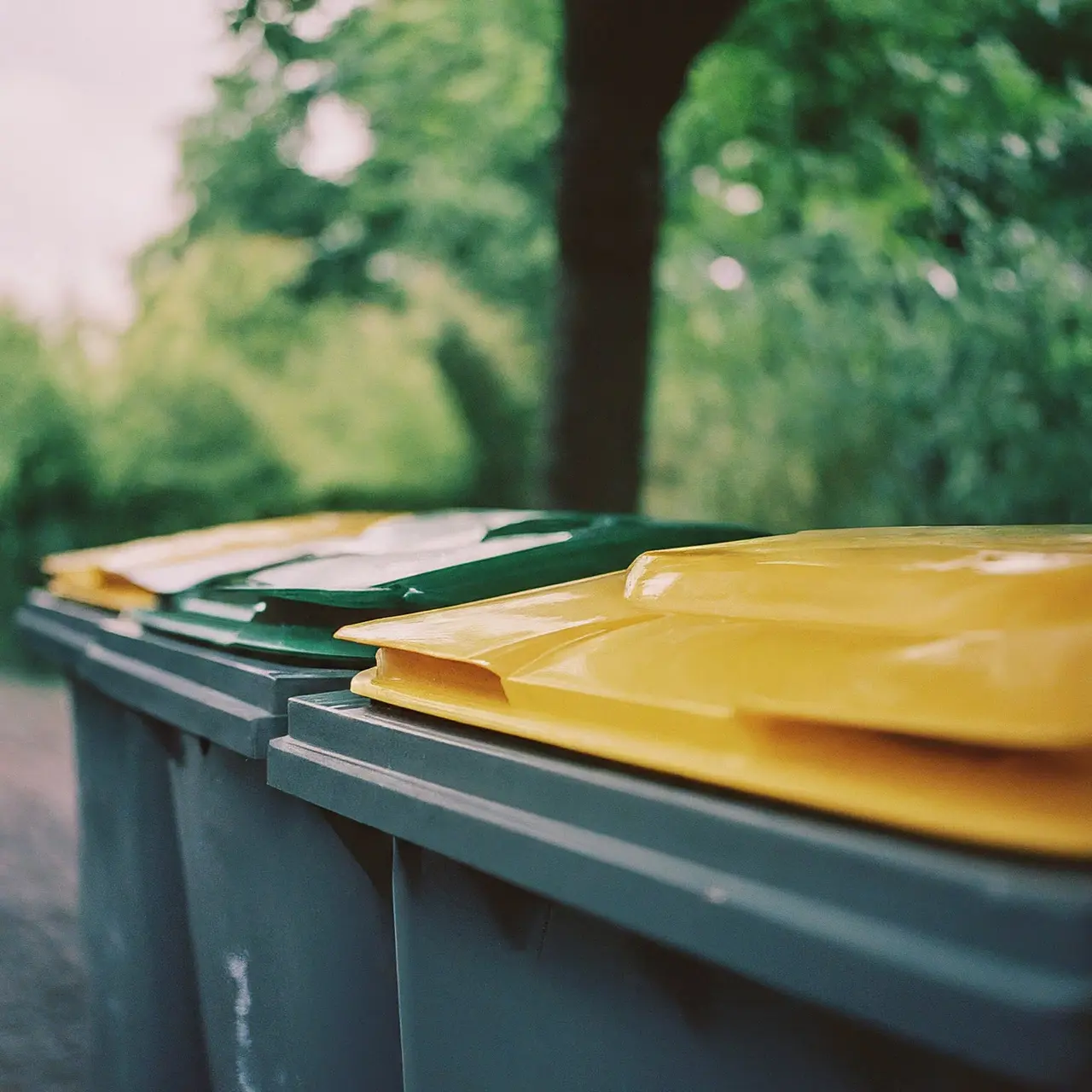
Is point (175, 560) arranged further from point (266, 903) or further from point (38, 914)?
point (38, 914)

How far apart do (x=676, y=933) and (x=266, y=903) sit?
91 centimetres

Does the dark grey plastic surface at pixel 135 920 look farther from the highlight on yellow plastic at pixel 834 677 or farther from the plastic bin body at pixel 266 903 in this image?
the highlight on yellow plastic at pixel 834 677

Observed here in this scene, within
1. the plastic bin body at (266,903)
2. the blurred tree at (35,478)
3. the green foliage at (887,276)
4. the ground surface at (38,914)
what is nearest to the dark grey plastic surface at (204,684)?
the plastic bin body at (266,903)

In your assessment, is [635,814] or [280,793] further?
[280,793]

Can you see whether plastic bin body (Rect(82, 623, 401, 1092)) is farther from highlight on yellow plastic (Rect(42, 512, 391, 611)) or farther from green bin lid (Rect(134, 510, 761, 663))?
highlight on yellow plastic (Rect(42, 512, 391, 611))

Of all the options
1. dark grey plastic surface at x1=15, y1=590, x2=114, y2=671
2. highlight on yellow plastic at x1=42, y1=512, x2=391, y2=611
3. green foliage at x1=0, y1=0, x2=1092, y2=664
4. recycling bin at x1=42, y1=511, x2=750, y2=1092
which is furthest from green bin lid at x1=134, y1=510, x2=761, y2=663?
green foliage at x1=0, y1=0, x2=1092, y2=664

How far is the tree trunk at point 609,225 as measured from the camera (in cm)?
430

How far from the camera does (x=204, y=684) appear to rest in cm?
179

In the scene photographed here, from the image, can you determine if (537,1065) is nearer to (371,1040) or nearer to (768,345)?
(371,1040)

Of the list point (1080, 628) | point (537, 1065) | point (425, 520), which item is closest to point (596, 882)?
point (537, 1065)

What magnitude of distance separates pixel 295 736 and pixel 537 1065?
21.7 inches

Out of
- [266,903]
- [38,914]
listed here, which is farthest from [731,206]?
[266,903]

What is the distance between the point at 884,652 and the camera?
94cm

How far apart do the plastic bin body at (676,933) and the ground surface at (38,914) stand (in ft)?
7.32
